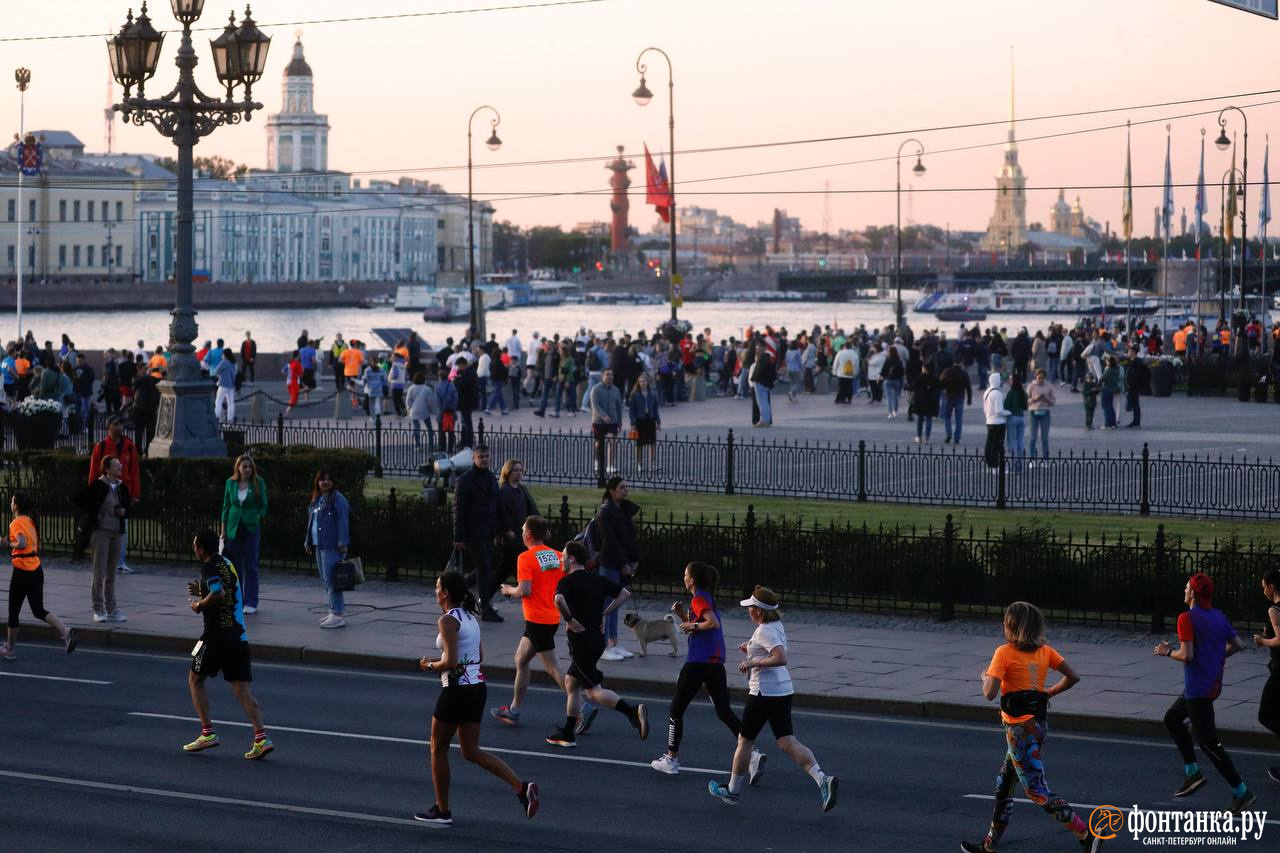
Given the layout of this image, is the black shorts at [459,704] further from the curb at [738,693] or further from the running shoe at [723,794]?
the curb at [738,693]

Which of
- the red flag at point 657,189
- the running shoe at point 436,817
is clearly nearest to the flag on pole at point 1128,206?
the red flag at point 657,189

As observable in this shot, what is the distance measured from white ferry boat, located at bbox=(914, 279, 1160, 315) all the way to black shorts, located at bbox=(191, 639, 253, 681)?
475 feet

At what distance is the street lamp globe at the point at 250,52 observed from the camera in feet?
70.7

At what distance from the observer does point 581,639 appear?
12.0 metres

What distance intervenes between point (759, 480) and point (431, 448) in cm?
646

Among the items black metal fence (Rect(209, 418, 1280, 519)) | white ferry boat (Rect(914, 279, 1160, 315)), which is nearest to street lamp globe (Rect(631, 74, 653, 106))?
black metal fence (Rect(209, 418, 1280, 519))

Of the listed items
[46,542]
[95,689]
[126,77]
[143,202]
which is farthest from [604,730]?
[143,202]

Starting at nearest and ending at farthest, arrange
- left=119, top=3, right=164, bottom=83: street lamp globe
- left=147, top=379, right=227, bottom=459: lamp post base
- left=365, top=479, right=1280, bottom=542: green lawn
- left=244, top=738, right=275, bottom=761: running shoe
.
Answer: left=244, top=738, right=275, bottom=761: running shoe, left=365, top=479, right=1280, bottom=542: green lawn, left=119, top=3, right=164, bottom=83: street lamp globe, left=147, top=379, right=227, bottom=459: lamp post base

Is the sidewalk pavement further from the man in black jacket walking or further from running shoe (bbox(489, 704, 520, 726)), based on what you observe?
running shoe (bbox(489, 704, 520, 726))

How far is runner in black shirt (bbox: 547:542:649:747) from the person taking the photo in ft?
38.9

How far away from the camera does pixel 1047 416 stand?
27375mm

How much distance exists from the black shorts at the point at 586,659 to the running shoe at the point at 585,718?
323mm

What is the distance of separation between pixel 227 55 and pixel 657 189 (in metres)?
38.4

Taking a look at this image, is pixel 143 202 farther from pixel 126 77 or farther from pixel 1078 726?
pixel 1078 726
